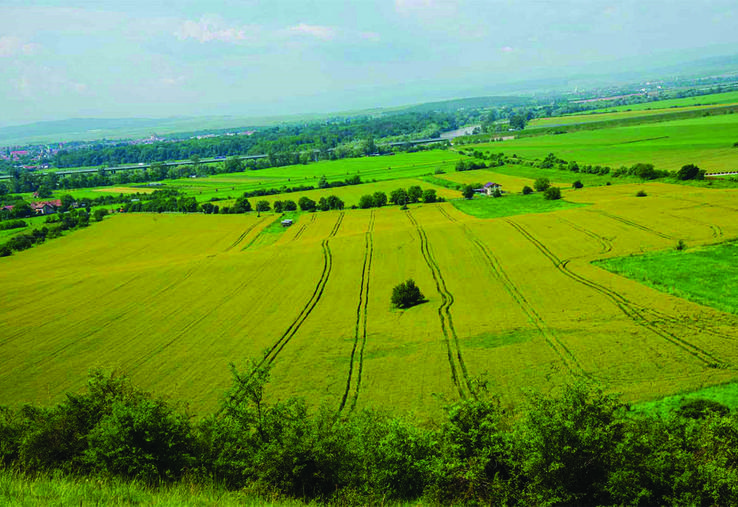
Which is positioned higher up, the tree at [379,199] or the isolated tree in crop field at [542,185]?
the isolated tree in crop field at [542,185]

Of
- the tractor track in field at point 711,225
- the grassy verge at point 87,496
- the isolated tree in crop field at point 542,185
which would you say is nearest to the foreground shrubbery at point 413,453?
the grassy verge at point 87,496

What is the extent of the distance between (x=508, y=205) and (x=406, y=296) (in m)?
47.6

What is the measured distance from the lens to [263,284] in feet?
170

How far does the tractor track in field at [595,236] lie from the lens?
176ft

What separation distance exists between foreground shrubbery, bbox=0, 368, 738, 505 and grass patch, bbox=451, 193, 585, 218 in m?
60.2

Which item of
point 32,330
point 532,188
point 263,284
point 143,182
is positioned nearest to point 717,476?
point 263,284

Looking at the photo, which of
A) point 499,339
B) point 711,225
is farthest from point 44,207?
point 711,225

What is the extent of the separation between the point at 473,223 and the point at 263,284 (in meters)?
34.9

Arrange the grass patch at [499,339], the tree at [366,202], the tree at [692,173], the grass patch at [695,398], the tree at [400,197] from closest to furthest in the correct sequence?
the grass patch at [695,398] < the grass patch at [499,339] < the tree at [692,173] < the tree at [400,197] < the tree at [366,202]

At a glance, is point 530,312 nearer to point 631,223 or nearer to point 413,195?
point 631,223

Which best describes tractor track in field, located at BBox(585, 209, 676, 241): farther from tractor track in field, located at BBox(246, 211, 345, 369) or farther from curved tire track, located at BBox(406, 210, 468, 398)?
tractor track in field, located at BBox(246, 211, 345, 369)

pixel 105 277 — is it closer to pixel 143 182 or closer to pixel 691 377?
pixel 691 377

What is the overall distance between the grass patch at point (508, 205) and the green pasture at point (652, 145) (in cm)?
3272

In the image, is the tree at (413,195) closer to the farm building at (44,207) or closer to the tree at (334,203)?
the tree at (334,203)
